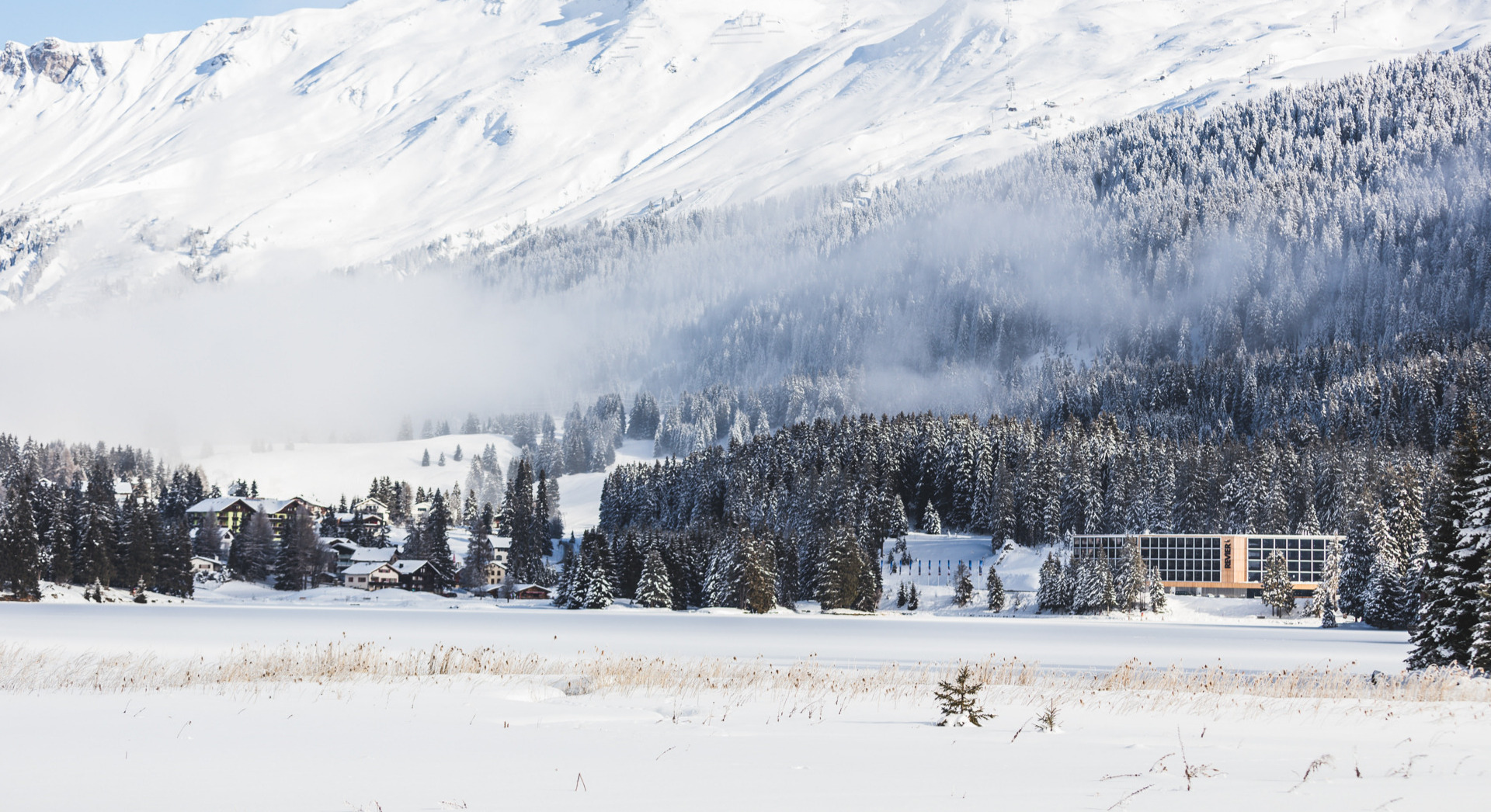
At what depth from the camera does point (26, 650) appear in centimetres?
3500

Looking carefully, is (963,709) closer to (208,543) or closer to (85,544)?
(85,544)

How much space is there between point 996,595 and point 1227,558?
87.8 feet

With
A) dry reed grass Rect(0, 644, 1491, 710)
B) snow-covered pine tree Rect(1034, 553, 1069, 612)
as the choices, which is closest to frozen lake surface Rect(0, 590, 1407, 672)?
dry reed grass Rect(0, 644, 1491, 710)

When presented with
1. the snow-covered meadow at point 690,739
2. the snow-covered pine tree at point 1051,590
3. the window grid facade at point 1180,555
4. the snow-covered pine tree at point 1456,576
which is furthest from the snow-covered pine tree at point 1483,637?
the window grid facade at point 1180,555

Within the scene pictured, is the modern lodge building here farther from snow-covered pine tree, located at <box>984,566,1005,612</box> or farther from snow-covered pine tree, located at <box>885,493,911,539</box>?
A: snow-covered pine tree, located at <box>885,493,911,539</box>

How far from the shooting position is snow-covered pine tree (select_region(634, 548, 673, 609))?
114m

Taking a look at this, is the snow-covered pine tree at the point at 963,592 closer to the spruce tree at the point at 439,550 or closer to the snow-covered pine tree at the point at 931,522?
the snow-covered pine tree at the point at 931,522

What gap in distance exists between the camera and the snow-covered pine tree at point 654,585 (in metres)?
114

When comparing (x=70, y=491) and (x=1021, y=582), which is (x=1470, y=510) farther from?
(x=70, y=491)

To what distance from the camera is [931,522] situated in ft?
541

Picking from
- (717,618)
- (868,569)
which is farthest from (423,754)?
(868,569)

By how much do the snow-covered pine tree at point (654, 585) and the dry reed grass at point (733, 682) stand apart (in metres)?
82.4

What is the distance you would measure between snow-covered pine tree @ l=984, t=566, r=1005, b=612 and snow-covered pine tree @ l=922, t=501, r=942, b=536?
107ft

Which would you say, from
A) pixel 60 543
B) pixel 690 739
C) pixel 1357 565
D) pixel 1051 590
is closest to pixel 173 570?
pixel 60 543
